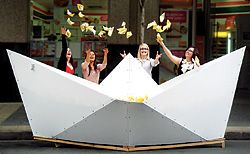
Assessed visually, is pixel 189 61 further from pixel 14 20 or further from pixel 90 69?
pixel 14 20

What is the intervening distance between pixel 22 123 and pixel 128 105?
3042 mm

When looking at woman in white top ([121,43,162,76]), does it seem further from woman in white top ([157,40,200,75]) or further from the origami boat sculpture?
the origami boat sculpture

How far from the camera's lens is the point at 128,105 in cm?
794

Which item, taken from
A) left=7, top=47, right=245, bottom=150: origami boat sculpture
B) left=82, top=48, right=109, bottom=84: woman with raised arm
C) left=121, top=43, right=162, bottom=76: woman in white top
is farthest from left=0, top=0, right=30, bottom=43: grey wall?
left=7, top=47, right=245, bottom=150: origami boat sculpture

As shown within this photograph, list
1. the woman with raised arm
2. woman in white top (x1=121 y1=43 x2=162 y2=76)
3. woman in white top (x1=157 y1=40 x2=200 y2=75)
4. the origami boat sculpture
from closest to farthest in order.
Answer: the origami boat sculpture
woman in white top (x1=157 y1=40 x2=200 y2=75)
woman in white top (x1=121 y1=43 x2=162 y2=76)
the woman with raised arm

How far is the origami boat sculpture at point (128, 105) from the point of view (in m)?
7.98

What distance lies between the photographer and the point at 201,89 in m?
8.25

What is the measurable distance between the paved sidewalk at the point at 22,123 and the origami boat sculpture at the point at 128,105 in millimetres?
1150

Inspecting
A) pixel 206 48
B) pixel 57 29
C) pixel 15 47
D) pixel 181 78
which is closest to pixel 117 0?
pixel 57 29

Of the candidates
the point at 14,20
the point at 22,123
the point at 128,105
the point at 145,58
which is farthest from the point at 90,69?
the point at 14,20

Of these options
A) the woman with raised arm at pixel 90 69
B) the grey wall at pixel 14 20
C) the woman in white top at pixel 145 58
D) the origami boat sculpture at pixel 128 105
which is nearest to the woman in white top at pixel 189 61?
the woman in white top at pixel 145 58

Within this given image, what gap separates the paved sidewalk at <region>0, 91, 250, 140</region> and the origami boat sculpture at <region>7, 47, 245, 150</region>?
1150 mm

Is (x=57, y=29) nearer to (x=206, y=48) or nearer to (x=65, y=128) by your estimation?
(x=206, y=48)

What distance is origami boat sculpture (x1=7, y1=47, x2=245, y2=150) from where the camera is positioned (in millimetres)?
7977
